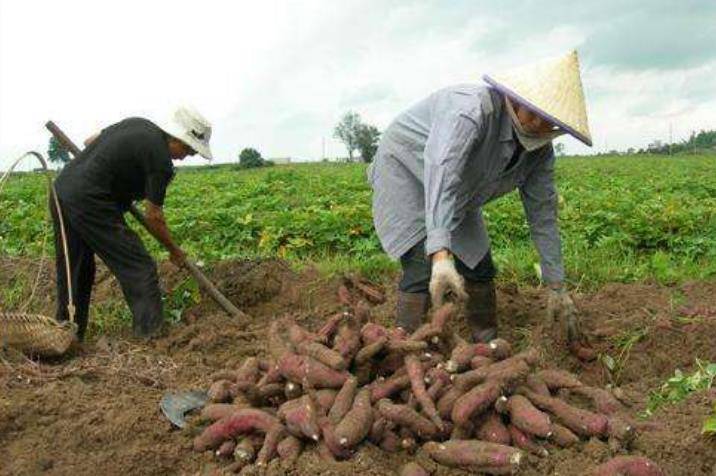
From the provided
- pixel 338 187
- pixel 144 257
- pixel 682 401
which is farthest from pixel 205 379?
pixel 338 187

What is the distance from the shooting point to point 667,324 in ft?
15.2

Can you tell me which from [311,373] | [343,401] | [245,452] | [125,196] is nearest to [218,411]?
[245,452]

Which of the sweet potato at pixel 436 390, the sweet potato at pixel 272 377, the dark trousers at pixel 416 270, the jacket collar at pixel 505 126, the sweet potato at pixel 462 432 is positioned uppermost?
the jacket collar at pixel 505 126

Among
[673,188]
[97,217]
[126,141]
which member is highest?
[126,141]

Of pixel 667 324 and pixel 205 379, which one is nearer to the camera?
pixel 205 379

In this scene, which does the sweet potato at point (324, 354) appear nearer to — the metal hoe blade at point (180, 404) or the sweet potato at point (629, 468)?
the metal hoe blade at point (180, 404)

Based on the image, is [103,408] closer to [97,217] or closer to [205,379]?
[205,379]

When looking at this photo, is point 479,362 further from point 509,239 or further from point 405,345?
point 509,239

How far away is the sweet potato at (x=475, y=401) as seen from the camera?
292 cm

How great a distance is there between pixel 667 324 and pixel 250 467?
9.20 feet

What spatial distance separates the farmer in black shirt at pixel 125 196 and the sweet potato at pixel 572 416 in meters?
2.96

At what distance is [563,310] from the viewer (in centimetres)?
441

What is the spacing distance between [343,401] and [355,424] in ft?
0.51

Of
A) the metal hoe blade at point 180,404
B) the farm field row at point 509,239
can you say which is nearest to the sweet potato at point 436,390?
the metal hoe blade at point 180,404
